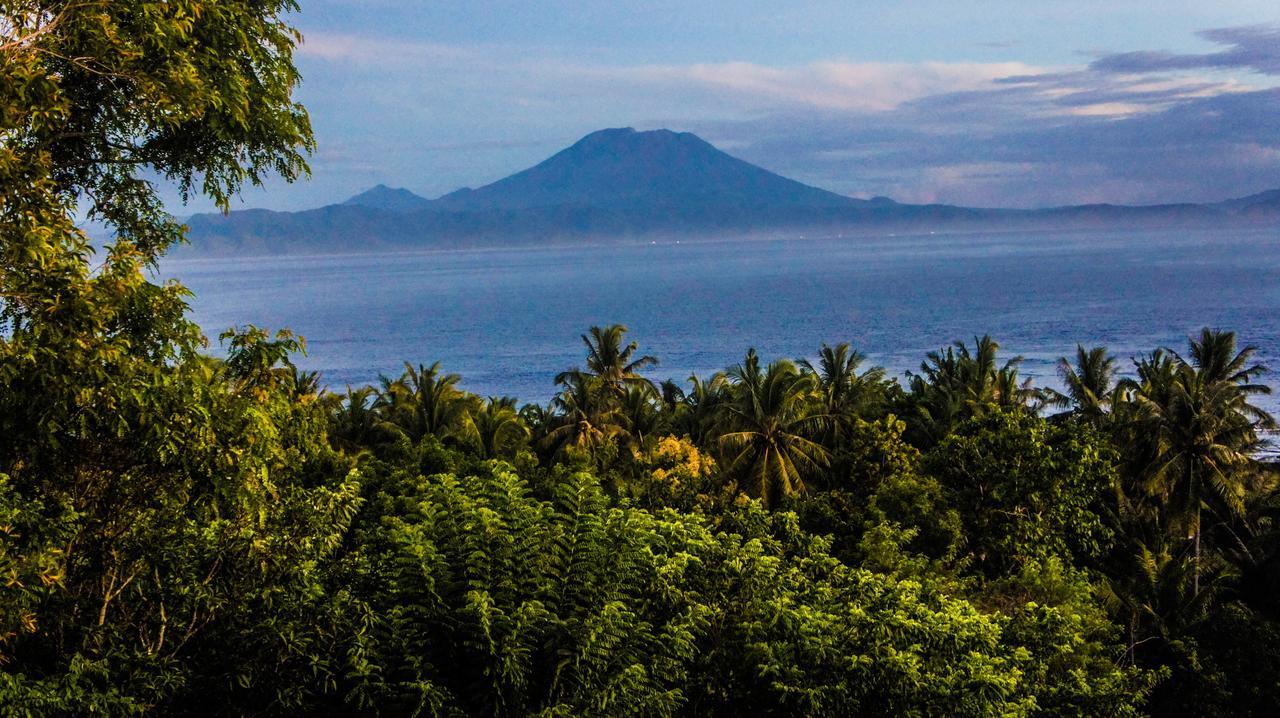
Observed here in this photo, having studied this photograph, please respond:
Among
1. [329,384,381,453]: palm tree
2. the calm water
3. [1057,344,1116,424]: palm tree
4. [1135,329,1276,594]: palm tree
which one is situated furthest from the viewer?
the calm water

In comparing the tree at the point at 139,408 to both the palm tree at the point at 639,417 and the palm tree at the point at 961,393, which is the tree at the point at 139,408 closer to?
the palm tree at the point at 639,417

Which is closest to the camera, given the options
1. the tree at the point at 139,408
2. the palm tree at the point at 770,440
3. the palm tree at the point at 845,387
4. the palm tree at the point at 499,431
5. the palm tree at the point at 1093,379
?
the tree at the point at 139,408

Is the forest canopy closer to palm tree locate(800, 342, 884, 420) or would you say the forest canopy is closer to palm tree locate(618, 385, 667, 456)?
palm tree locate(618, 385, 667, 456)

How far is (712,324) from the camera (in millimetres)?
145625

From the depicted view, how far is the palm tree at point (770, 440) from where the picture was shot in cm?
3475

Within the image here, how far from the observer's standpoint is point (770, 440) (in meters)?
35.4

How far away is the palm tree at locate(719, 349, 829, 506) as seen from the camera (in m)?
34.8

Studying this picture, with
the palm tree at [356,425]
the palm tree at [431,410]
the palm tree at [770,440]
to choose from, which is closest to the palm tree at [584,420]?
the palm tree at [431,410]

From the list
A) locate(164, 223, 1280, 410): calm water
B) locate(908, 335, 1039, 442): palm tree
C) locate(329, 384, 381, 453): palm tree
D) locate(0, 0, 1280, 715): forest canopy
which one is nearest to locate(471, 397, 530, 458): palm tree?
locate(329, 384, 381, 453): palm tree

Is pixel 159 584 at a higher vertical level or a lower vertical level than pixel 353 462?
higher

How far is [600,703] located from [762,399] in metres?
26.2

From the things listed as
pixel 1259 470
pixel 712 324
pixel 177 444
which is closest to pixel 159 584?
pixel 177 444

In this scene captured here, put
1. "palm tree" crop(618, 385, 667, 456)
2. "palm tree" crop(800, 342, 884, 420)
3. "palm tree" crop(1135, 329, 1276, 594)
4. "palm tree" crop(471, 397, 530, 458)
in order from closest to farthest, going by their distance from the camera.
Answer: "palm tree" crop(1135, 329, 1276, 594), "palm tree" crop(471, 397, 530, 458), "palm tree" crop(618, 385, 667, 456), "palm tree" crop(800, 342, 884, 420)

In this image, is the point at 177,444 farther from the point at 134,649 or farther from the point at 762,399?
the point at 762,399
